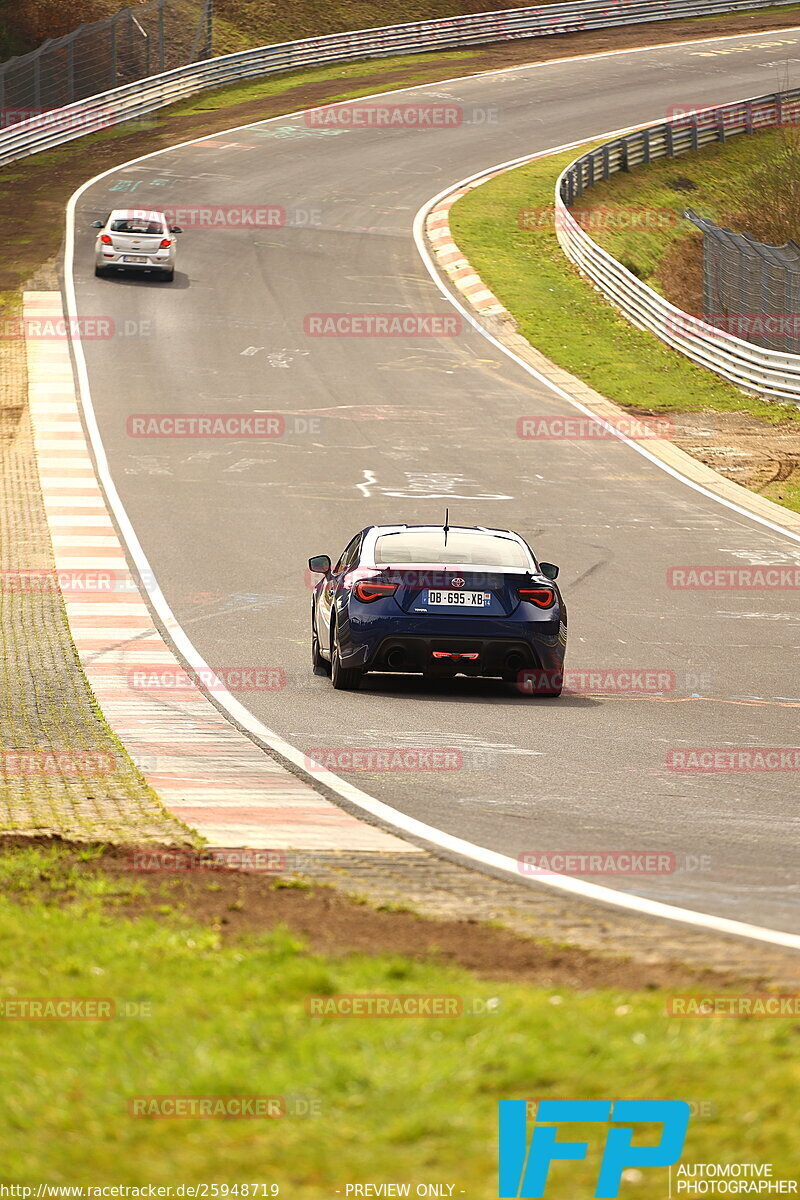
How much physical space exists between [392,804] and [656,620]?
879cm

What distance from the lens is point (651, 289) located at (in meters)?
39.1

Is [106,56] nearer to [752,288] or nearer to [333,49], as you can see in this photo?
[333,49]

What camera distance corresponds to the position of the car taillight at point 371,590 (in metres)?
12.8

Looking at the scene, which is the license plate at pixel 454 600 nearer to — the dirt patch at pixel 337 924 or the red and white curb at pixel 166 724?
the red and white curb at pixel 166 724

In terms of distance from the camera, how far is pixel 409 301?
126 ft

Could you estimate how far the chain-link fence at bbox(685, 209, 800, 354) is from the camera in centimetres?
3484

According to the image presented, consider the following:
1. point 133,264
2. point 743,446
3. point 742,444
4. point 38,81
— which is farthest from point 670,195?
point 743,446

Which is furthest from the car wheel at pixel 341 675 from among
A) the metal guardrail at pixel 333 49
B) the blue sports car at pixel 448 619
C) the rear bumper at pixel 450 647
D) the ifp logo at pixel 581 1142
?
the metal guardrail at pixel 333 49

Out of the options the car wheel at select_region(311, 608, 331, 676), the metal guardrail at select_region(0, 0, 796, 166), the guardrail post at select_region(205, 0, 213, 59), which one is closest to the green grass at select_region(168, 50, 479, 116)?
the metal guardrail at select_region(0, 0, 796, 166)

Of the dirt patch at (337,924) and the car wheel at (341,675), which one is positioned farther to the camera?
the car wheel at (341,675)

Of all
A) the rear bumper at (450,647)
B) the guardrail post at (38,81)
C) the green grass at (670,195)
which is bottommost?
the rear bumper at (450,647)

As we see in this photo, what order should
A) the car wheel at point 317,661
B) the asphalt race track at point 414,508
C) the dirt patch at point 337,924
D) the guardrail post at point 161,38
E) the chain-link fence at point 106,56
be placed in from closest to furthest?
the dirt patch at point 337,924 → the asphalt race track at point 414,508 → the car wheel at point 317,661 → the chain-link fence at point 106,56 → the guardrail post at point 161,38

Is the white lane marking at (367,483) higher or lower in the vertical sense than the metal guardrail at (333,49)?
lower

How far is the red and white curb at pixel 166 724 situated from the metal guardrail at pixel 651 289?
15.2 m
